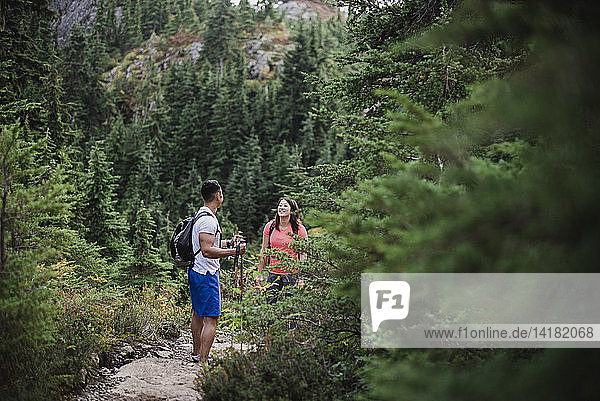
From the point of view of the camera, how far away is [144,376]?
5.20m

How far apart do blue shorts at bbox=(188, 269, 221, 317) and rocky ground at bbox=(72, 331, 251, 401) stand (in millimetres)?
478

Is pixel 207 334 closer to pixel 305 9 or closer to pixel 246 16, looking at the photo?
pixel 246 16

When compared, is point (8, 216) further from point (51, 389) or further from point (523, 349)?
point (523, 349)

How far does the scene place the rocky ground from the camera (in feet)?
14.8

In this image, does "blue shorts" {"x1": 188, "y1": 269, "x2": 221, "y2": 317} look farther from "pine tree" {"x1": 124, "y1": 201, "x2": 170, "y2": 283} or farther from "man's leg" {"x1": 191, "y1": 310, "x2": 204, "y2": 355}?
"pine tree" {"x1": 124, "y1": 201, "x2": 170, "y2": 283}

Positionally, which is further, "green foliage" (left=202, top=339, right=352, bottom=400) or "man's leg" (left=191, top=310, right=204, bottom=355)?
"man's leg" (left=191, top=310, right=204, bottom=355)

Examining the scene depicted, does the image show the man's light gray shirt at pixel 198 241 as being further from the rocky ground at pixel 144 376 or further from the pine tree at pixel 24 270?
the pine tree at pixel 24 270

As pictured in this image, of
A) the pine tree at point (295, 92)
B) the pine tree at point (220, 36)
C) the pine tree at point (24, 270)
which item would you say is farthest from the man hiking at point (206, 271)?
the pine tree at point (220, 36)

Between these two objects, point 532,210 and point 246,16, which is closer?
point 532,210

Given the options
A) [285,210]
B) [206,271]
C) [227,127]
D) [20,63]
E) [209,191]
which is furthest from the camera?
[227,127]

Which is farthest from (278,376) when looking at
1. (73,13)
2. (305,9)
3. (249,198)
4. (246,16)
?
(73,13)

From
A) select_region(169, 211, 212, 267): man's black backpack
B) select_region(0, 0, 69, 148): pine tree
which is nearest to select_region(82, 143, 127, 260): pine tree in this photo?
select_region(0, 0, 69, 148): pine tree

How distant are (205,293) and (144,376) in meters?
1.33

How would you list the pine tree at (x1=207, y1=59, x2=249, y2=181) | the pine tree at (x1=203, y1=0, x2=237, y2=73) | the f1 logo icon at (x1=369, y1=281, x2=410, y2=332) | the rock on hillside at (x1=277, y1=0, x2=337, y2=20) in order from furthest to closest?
the rock on hillside at (x1=277, y1=0, x2=337, y2=20) → the pine tree at (x1=203, y1=0, x2=237, y2=73) → the pine tree at (x1=207, y1=59, x2=249, y2=181) → the f1 logo icon at (x1=369, y1=281, x2=410, y2=332)
